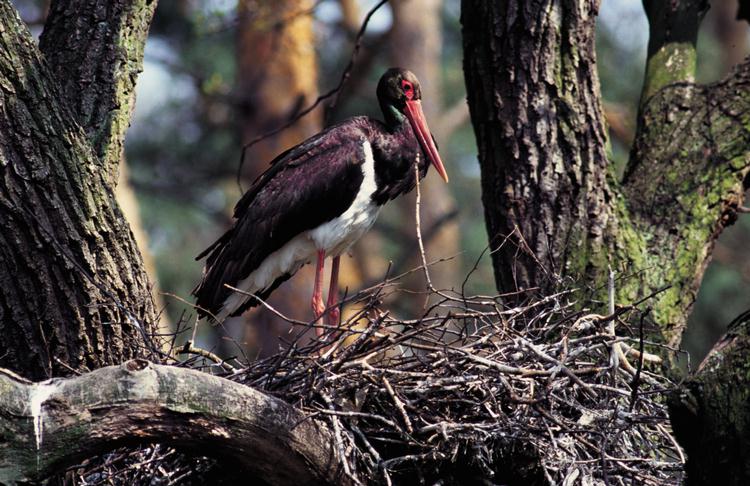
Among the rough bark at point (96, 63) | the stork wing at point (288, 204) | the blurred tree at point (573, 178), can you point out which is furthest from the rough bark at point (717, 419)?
the stork wing at point (288, 204)

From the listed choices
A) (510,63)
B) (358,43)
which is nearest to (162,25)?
(358,43)

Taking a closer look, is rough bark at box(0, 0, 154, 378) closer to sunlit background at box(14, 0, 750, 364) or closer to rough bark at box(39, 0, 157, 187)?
rough bark at box(39, 0, 157, 187)

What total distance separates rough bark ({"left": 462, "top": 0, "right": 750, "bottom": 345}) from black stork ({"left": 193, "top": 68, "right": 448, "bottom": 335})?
2.58ft

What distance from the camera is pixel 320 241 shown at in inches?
220

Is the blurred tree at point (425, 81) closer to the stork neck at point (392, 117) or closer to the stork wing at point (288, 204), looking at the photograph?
the stork neck at point (392, 117)

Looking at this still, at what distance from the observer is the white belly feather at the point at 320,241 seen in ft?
18.0

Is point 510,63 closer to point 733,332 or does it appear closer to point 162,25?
point 733,332

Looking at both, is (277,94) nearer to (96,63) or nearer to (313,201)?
(313,201)

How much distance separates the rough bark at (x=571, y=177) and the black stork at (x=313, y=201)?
31.0 inches

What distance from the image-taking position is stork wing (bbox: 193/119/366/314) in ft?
17.7

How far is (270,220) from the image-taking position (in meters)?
5.42

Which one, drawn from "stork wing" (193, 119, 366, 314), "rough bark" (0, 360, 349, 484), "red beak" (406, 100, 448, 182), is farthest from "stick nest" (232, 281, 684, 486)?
"red beak" (406, 100, 448, 182)

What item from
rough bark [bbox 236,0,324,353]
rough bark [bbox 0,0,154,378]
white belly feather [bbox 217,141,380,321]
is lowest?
rough bark [bbox 0,0,154,378]

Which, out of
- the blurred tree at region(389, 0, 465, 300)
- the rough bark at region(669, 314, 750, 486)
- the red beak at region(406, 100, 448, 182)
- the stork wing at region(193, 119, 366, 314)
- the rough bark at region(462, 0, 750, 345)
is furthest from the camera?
the blurred tree at region(389, 0, 465, 300)
